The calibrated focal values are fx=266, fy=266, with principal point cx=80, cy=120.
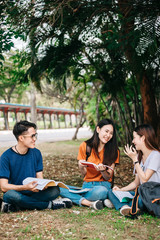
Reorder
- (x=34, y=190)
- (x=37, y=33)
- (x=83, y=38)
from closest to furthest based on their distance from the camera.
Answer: (x=34, y=190), (x=37, y=33), (x=83, y=38)

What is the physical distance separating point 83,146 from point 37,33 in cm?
317

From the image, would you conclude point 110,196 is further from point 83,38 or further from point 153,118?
point 83,38

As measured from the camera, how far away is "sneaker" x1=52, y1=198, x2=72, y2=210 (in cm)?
344

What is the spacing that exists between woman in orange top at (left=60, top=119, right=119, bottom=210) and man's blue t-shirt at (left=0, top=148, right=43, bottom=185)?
0.62m

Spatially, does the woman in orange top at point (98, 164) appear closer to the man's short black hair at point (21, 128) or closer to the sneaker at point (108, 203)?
the sneaker at point (108, 203)

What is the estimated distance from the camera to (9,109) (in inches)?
823

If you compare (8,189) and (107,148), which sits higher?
(107,148)

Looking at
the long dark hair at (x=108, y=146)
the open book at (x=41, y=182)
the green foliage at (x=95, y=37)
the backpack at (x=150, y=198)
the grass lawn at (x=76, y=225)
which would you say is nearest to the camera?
the grass lawn at (x=76, y=225)

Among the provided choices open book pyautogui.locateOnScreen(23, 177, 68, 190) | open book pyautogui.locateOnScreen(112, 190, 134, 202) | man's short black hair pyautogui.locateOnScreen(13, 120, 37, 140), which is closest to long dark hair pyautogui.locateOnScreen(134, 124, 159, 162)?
open book pyautogui.locateOnScreen(112, 190, 134, 202)

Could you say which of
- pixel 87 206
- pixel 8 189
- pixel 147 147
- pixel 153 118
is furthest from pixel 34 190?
pixel 153 118

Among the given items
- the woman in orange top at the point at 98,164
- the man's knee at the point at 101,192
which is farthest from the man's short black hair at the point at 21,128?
the man's knee at the point at 101,192

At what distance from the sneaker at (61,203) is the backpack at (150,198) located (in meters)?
0.89

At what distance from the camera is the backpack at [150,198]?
295 centimetres

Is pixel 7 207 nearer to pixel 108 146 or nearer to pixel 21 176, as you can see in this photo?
pixel 21 176
